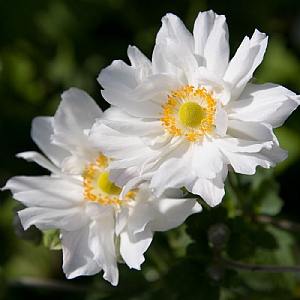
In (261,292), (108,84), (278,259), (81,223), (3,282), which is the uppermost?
(108,84)

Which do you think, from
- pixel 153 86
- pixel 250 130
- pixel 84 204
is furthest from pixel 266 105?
pixel 84 204

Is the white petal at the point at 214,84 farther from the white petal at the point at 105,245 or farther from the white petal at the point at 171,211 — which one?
the white petal at the point at 105,245

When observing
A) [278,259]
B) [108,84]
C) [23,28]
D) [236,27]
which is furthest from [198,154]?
[23,28]

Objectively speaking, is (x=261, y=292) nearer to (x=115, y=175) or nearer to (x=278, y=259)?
(x=278, y=259)

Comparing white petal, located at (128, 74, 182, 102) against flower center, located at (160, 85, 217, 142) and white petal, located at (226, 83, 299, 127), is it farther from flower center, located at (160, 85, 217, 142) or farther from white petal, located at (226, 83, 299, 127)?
white petal, located at (226, 83, 299, 127)

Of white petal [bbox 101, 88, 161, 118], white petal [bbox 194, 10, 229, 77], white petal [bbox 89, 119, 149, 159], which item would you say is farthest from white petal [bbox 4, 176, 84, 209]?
white petal [bbox 194, 10, 229, 77]

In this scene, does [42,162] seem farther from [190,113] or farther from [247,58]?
[247,58]

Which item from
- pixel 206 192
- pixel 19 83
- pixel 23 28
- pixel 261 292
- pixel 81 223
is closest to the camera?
pixel 206 192
